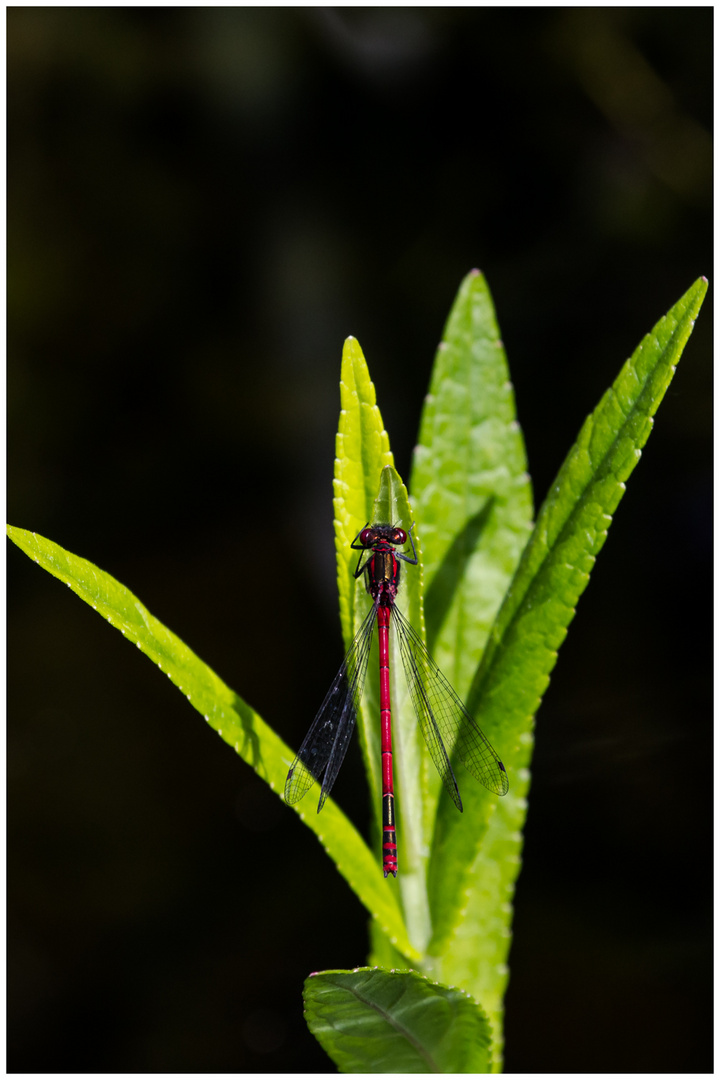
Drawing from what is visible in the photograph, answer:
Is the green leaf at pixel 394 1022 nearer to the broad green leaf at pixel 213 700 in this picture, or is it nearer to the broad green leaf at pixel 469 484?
the broad green leaf at pixel 213 700

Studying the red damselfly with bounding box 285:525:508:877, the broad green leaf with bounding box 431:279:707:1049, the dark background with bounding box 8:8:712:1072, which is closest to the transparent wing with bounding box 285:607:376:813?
the red damselfly with bounding box 285:525:508:877

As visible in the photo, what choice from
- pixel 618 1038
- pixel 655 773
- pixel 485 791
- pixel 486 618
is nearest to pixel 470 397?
pixel 486 618

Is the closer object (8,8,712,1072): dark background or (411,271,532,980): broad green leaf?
(411,271,532,980): broad green leaf

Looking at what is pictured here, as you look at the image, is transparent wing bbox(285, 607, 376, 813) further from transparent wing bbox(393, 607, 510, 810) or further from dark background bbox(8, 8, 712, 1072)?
dark background bbox(8, 8, 712, 1072)

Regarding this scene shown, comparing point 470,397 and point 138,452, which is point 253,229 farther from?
point 470,397

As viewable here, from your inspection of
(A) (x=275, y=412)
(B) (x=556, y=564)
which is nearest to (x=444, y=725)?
(B) (x=556, y=564)

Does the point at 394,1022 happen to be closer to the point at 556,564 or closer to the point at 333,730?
the point at 333,730

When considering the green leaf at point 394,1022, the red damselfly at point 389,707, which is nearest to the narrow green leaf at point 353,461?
the red damselfly at point 389,707
